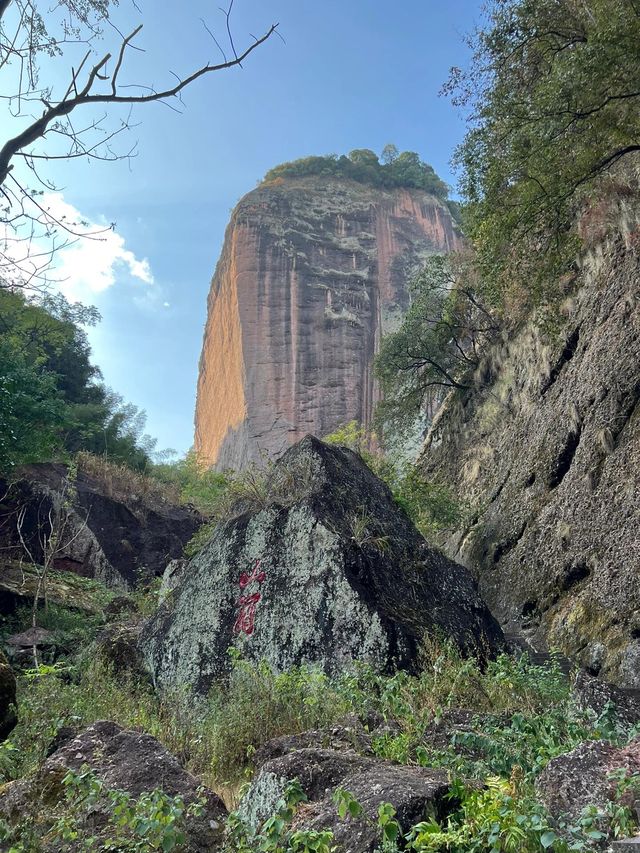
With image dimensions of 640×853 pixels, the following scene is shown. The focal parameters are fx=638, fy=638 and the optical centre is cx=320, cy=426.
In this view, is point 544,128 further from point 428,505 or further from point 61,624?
point 61,624

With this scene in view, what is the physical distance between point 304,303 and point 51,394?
26.7 m

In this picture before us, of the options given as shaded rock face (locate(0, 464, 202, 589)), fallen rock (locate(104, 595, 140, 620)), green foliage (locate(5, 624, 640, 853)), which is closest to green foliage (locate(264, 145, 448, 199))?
shaded rock face (locate(0, 464, 202, 589))

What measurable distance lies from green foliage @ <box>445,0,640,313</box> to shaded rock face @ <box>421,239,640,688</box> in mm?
1328

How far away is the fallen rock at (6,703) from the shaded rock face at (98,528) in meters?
7.68

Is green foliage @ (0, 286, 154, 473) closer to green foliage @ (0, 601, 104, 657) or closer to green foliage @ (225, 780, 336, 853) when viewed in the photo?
green foliage @ (0, 601, 104, 657)

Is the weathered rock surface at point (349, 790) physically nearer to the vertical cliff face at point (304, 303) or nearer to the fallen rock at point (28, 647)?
the fallen rock at point (28, 647)

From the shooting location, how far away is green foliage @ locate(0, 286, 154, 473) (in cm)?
1149

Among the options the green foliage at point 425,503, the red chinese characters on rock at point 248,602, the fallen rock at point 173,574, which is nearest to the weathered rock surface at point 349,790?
the red chinese characters on rock at point 248,602

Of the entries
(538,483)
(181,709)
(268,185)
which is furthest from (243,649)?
(268,185)

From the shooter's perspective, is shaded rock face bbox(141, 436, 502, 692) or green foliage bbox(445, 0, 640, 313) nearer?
shaded rock face bbox(141, 436, 502, 692)

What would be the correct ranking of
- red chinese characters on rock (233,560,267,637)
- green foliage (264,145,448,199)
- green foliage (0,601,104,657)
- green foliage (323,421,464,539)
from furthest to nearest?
green foliage (264,145,448,199)
green foliage (323,421,464,539)
green foliage (0,601,104,657)
red chinese characters on rock (233,560,267,637)

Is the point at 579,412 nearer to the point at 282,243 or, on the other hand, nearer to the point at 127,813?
the point at 127,813

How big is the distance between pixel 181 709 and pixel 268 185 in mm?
41647

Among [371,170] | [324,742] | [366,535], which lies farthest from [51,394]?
[371,170]
